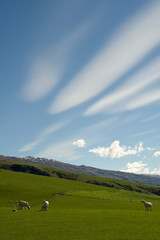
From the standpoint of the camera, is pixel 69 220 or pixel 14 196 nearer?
pixel 69 220

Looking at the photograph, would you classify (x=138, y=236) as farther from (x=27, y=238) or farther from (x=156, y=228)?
(x=27, y=238)

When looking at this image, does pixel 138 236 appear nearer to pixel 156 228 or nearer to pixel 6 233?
pixel 156 228

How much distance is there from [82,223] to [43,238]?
6629mm

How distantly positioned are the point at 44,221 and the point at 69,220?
307 centimetres

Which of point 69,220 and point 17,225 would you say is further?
point 69,220

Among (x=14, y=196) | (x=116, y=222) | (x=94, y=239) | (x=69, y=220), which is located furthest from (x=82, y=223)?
(x=14, y=196)

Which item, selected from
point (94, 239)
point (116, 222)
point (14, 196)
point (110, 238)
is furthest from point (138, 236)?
point (14, 196)

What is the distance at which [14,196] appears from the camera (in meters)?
81.6

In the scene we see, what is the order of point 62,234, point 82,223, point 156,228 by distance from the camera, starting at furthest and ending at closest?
point 82,223, point 156,228, point 62,234

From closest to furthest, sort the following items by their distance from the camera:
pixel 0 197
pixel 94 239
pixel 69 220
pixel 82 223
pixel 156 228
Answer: pixel 94 239
pixel 156 228
pixel 82 223
pixel 69 220
pixel 0 197

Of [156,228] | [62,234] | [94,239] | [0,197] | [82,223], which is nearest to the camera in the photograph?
[94,239]

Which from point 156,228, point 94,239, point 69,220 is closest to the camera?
point 94,239

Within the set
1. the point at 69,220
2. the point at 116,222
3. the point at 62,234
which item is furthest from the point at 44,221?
the point at 116,222

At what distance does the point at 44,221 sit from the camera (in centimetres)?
2462
